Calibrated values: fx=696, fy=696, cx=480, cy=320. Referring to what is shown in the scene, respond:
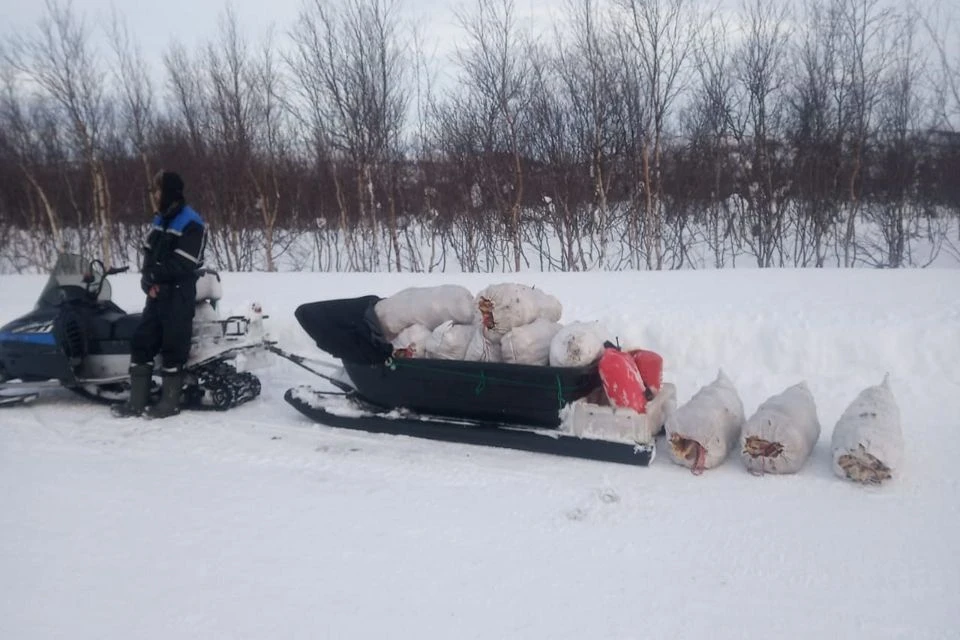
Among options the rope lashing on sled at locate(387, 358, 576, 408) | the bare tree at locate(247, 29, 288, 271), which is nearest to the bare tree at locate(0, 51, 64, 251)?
the bare tree at locate(247, 29, 288, 271)

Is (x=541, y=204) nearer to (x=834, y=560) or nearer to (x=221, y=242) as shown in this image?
(x=221, y=242)

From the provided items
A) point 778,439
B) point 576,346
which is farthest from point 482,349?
point 778,439

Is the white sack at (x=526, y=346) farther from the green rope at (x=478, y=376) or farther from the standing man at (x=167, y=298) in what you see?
the standing man at (x=167, y=298)

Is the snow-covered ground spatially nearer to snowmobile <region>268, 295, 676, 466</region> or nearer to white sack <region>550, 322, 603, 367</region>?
snowmobile <region>268, 295, 676, 466</region>

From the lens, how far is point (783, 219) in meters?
15.2

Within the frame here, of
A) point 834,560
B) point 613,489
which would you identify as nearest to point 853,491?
point 834,560

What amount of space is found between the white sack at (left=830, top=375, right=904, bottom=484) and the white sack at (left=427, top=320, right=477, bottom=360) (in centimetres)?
245

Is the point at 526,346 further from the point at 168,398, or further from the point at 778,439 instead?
the point at 168,398

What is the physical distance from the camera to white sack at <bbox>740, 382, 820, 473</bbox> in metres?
4.07

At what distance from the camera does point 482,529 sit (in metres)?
3.63

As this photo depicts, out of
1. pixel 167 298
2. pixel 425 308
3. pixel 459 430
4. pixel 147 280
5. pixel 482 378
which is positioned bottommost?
pixel 459 430

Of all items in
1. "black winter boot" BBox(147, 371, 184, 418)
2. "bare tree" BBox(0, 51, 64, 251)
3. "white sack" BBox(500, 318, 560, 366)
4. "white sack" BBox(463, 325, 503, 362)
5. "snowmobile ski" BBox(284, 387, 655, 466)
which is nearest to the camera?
"snowmobile ski" BBox(284, 387, 655, 466)

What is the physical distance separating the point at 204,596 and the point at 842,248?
598 inches

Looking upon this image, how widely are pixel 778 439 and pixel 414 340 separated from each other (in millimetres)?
2577
